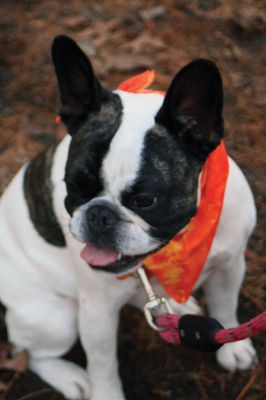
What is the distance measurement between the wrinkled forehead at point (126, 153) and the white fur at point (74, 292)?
20cm

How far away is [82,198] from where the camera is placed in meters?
2.42

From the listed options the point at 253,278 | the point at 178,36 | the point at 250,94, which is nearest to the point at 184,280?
the point at 253,278

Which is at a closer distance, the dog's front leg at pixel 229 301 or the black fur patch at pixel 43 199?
the black fur patch at pixel 43 199

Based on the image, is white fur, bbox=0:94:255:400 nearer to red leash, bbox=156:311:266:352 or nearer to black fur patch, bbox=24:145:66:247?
black fur patch, bbox=24:145:66:247

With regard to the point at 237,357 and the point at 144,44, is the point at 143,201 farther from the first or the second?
the point at 144,44

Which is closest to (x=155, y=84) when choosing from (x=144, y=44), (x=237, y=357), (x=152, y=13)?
(x=144, y=44)

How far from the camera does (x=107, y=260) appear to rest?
95.3 inches

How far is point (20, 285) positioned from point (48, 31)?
2336 millimetres

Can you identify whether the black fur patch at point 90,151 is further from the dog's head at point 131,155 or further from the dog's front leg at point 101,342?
the dog's front leg at point 101,342

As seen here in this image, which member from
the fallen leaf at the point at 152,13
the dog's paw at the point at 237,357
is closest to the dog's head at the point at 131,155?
the dog's paw at the point at 237,357

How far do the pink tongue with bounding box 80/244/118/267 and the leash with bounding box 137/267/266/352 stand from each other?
0.33 metres

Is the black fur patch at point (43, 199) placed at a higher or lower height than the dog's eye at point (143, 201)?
lower

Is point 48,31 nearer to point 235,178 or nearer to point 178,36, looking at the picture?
point 178,36

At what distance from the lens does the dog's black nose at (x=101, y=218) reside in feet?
7.61
